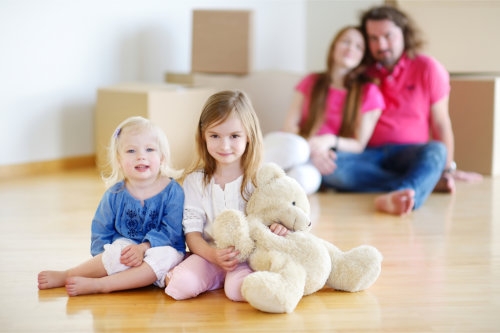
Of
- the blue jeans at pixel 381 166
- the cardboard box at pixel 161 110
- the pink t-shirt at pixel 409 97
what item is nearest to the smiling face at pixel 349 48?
the pink t-shirt at pixel 409 97

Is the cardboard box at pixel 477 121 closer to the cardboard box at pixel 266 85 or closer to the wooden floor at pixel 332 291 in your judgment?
the wooden floor at pixel 332 291

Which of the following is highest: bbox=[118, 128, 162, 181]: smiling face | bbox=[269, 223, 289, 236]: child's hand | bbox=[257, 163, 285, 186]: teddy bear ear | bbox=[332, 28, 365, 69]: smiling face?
→ bbox=[332, 28, 365, 69]: smiling face

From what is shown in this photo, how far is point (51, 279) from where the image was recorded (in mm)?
1524

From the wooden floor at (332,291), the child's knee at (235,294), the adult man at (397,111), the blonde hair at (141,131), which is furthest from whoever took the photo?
the adult man at (397,111)

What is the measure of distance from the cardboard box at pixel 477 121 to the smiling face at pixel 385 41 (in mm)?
384

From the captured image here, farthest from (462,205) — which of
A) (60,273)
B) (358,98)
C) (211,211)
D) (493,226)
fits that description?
(60,273)

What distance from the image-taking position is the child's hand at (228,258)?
144 centimetres

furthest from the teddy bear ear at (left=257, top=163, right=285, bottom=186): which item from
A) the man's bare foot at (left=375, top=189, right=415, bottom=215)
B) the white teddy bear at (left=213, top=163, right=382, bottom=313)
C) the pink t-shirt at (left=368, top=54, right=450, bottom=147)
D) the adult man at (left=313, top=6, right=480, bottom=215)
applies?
the pink t-shirt at (left=368, top=54, right=450, bottom=147)

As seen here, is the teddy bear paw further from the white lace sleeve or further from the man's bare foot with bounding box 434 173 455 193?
the man's bare foot with bounding box 434 173 455 193

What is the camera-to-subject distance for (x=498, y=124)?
2875mm

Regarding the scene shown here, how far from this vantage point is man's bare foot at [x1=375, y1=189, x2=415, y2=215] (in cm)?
Answer: 223

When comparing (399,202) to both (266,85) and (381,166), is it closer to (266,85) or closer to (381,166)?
(381,166)

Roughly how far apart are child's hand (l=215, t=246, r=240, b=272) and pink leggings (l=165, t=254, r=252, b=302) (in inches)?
1.0

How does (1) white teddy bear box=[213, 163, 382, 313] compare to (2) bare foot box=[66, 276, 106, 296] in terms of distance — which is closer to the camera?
(1) white teddy bear box=[213, 163, 382, 313]
